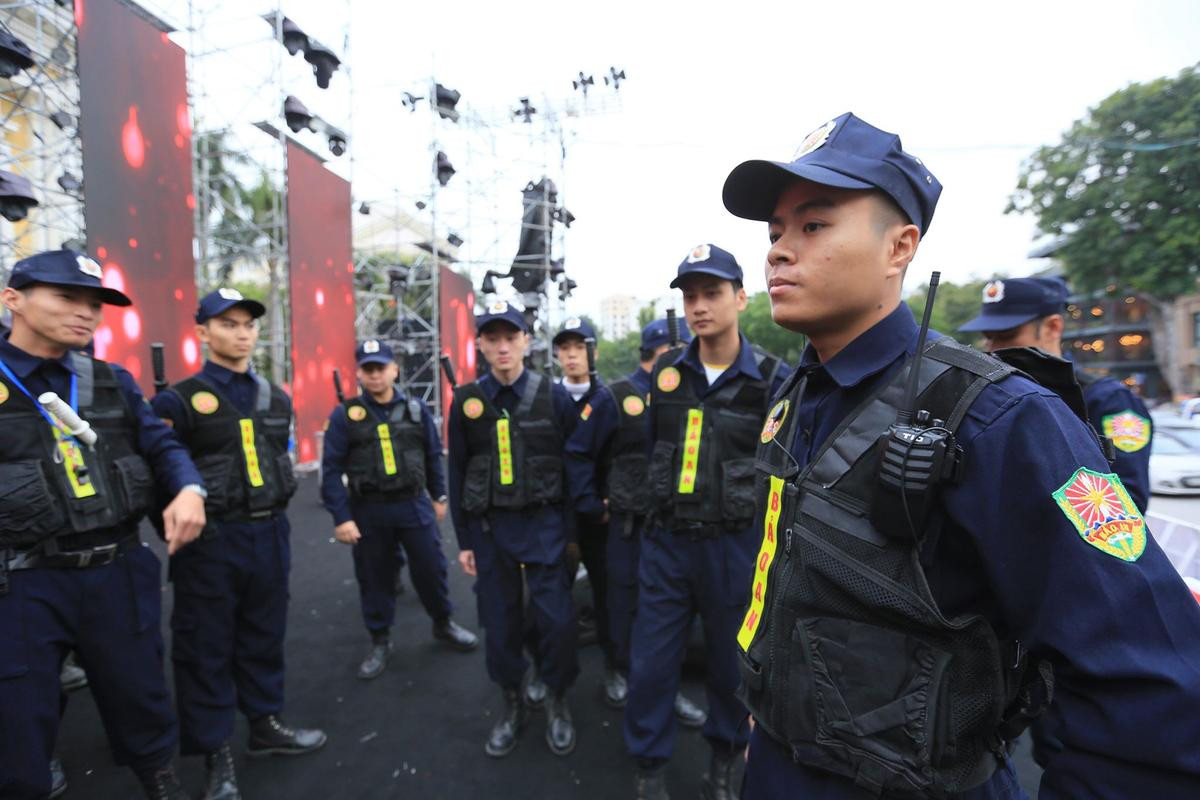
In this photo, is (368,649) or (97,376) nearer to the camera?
(97,376)

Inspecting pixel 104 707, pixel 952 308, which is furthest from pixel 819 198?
pixel 952 308

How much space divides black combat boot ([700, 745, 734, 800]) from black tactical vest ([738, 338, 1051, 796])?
1583mm

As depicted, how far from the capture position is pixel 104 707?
2.24 metres

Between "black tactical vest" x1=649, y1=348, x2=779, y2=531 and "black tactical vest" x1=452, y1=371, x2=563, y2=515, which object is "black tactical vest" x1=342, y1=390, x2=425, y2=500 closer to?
"black tactical vest" x1=452, y1=371, x2=563, y2=515

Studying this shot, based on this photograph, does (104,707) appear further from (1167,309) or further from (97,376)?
(1167,309)

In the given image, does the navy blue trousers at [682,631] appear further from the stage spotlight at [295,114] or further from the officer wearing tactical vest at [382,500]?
the stage spotlight at [295,114]

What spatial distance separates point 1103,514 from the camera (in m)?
0.84

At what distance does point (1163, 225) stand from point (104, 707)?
923 inches

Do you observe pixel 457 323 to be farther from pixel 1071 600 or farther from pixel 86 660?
pixel 1071 600

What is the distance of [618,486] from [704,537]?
88cm

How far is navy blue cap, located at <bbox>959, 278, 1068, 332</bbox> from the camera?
2.61 m

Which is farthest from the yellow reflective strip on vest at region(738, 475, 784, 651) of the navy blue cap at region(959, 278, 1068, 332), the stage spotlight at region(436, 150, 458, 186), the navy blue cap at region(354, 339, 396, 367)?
the stage spotlight at region(436, 150, 458, 186)

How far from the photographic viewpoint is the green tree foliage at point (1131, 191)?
15.7 m

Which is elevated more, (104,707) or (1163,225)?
(1163,225)
